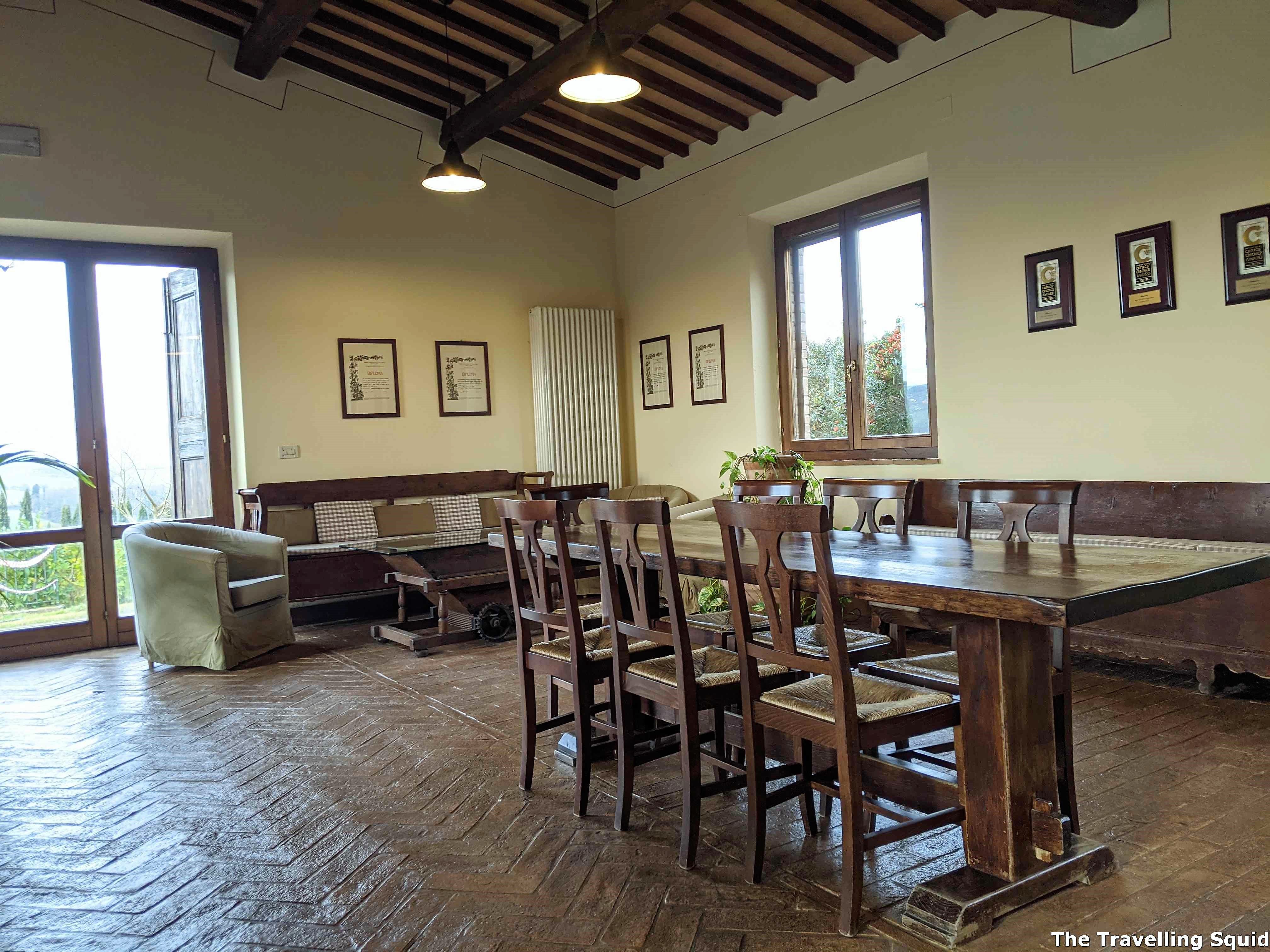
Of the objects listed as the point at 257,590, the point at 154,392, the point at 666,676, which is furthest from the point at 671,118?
the point at 666,676

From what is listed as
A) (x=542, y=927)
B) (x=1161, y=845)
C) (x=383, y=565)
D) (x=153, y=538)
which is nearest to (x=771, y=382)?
(x=383, y=565)

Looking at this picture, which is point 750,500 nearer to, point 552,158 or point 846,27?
point 846,27

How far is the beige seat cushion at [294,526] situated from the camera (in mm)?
6418

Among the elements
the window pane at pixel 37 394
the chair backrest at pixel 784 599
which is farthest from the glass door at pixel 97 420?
the chair backrest at pixel 784 599

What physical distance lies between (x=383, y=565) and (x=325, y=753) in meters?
3.02

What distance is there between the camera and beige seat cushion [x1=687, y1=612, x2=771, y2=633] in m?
3.02

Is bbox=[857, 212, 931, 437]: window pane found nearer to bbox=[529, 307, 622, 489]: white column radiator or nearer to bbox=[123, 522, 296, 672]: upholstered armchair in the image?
bbox=[529, 307, 622, 489]: white column radiator

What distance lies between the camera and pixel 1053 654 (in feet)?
8.26

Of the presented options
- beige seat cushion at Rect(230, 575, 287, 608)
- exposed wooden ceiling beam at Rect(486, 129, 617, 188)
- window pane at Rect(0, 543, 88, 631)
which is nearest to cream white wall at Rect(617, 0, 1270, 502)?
exposed wooden ceiling beam at Rect(486, 129, 617, 188)

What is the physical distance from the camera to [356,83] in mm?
6945

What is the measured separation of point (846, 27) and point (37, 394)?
5.58 metres

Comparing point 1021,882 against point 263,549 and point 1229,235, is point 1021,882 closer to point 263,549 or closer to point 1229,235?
point 1229,235

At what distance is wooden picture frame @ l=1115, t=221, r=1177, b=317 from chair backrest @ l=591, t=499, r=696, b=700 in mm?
3155

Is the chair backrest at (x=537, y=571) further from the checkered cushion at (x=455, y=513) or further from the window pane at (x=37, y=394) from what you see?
the window pane at (x=37, y=394)
